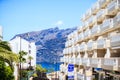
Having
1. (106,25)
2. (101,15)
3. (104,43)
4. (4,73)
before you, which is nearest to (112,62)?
(104,43)

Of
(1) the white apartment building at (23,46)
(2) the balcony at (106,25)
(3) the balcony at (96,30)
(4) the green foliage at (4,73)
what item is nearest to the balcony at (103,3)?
(3) the balcony at (96,30)

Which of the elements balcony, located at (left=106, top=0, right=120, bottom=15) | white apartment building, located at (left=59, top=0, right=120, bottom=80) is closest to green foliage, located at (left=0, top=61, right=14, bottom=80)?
white apartment building, located at (left=59, top=0, right=120, bottom=80)

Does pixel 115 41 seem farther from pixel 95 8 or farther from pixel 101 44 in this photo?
pixel 95 8

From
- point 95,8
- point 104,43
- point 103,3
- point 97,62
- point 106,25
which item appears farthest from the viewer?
point 95,8

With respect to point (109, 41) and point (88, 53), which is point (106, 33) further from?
point (88, 53)

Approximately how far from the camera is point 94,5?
5422 cm

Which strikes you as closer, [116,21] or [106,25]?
[116,21]

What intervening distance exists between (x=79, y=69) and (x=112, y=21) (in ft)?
88.5

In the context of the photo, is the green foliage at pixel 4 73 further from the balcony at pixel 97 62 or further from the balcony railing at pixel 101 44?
the balcony railing at pixel 101 44

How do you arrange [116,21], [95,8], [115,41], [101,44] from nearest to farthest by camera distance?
[115,41]
[116,21]
[101,44]
[95,8]

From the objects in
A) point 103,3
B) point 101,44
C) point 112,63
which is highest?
point 103,3

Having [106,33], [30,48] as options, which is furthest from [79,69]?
[30,48]

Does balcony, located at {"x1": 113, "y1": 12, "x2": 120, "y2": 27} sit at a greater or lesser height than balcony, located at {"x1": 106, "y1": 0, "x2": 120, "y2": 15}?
lesser

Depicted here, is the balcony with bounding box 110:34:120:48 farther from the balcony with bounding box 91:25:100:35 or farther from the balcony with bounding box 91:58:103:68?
the balcony with bounding box 91:25:100:35
